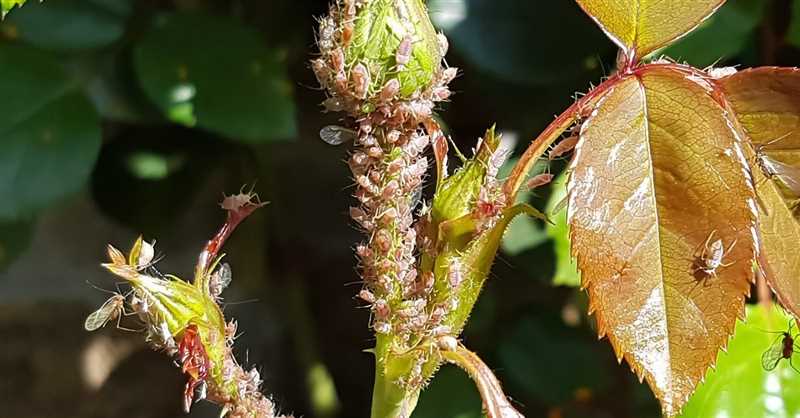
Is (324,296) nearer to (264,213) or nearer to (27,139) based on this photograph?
(264,213)

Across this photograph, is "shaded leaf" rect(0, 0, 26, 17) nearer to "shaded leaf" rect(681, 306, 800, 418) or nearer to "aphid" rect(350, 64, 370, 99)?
"aphid" rect(350, 64, 370, 99)

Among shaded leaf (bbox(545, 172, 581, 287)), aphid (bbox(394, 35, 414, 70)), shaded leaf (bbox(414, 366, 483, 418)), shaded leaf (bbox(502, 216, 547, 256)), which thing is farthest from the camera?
shaded leaf (bbox(414, 366, 483, 418))

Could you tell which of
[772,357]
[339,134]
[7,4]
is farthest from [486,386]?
[7,4]

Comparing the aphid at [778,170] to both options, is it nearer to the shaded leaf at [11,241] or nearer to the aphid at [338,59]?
the aphid at [338,59]

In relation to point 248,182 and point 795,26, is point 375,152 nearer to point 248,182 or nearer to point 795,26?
point 795,26

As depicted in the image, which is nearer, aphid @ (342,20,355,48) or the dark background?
aphid @ (342,20,355,48)

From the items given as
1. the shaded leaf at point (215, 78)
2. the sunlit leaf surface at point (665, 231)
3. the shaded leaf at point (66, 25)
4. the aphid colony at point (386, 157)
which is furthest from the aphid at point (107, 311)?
the shaded leaf at point (66, 25)

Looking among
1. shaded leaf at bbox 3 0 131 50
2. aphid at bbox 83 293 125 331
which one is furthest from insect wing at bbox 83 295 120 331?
shaded leaf at bbox 3 0 131 50
